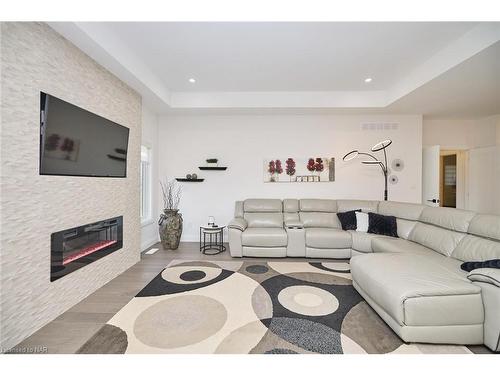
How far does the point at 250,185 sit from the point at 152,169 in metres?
2.02

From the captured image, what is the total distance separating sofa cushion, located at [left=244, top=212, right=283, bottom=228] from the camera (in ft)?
12.8

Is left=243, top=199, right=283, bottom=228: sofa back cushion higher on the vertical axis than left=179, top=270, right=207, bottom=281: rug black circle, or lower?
higher

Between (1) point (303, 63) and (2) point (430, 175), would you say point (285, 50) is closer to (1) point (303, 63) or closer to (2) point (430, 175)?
(1) point (303, 63)

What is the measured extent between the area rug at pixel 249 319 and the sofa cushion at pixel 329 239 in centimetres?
64

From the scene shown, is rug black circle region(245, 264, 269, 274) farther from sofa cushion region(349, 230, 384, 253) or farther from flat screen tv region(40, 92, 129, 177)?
flat screen tv region(40, 92, 129, 177)

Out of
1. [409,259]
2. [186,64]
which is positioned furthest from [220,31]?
[409,259]

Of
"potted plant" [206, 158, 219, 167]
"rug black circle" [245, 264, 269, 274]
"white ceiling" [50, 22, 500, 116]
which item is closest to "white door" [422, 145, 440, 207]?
"white ceiling" [50, 22, 500, 116]

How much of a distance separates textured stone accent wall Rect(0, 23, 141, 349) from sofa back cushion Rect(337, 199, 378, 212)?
387cm

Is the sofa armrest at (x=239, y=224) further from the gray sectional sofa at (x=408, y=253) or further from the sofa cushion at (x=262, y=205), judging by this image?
the sofa cushion at (x=262, y=205)

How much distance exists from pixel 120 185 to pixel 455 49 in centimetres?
450

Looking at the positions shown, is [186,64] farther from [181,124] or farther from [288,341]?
[288,341]

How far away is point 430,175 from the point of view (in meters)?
4.30

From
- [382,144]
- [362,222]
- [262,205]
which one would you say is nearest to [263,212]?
[262,205]

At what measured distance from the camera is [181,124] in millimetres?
4430
